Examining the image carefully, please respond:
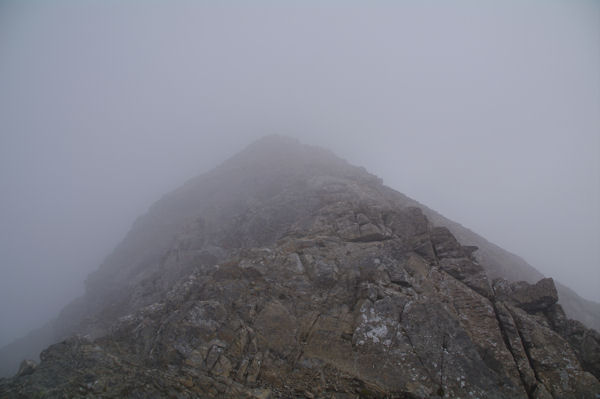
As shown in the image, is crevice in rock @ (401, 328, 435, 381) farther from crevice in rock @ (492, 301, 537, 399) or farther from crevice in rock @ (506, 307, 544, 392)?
crevice in rock @ (506, 307, 544, 392)

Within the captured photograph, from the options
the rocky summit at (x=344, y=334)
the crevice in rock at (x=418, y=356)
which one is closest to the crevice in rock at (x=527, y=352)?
the rocky summit at (x=344, y=334)

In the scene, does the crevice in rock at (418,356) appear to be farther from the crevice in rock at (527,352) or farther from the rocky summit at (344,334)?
the crevice in rock at (527,352)

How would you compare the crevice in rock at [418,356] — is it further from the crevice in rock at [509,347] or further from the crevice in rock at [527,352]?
the crevice in rock at [527,352]

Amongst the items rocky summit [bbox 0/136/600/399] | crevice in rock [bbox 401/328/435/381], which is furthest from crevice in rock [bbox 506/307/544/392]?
crevice in rock [bbox 401/328/435/381]

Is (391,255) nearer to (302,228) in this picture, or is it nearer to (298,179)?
(302,228)

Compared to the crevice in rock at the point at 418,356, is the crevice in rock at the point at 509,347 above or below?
above

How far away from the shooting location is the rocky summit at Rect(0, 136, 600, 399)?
1222 cm

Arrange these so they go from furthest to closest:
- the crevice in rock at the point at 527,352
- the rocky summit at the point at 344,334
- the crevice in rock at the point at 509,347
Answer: the rocky summit at the point at 344,334, the crevice in rock at the point at 527,352, the crevice in rock at the point at 509,347

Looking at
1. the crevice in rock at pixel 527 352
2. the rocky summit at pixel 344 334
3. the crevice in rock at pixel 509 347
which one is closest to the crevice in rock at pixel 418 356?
the rocky summit at pixel 344 334

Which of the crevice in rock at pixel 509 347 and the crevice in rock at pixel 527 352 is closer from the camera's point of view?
the crevice in rock at pixel 509 347

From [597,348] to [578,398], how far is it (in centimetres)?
367

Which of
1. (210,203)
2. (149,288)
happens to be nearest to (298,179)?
(210,203)

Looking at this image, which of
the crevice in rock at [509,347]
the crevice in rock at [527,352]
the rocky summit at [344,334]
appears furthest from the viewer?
the rocky summit at [344,334]

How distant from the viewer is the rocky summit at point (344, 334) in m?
12.2
